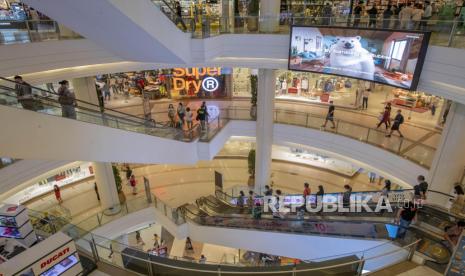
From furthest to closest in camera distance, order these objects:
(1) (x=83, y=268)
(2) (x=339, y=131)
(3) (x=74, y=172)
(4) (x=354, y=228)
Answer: (3) (x=74, y=172)
(2) (x=339, y=131)
(4) (x=354, y=228)
(1) (x=83, y=268)

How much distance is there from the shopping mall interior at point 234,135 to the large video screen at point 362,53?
0.14 feet

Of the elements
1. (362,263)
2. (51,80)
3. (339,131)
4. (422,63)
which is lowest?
(339,131)

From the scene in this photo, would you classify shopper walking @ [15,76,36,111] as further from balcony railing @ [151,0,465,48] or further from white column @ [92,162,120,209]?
white column @ [92,162,120,209]

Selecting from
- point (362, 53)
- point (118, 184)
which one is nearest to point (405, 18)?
point (362, 53)

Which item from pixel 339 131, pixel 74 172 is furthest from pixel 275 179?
pixel 74 172

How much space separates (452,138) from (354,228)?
377cm

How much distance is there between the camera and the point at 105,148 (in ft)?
25.8

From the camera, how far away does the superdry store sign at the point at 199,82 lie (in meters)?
17.9

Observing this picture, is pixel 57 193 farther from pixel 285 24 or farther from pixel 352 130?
pixel 352 130

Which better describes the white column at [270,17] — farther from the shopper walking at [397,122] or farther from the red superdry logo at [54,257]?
the red superdry logo at [54,257]

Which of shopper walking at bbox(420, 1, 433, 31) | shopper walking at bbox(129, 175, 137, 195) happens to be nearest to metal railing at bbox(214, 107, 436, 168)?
shopper walking at bbox(420, 1, 433, 31)

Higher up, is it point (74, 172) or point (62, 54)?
point (62, 54)

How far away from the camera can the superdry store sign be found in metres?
17.9

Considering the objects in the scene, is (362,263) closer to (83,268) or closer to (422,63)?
(83,268)
